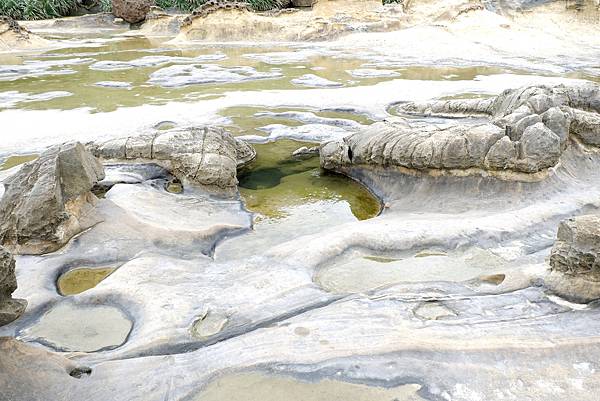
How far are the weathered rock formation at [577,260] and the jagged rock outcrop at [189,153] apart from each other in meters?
2.35

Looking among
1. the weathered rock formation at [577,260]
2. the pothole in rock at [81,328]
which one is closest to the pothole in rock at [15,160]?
the pothole in rock at [81,328]

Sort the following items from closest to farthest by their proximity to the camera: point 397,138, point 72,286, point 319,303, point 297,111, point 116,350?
point 116,350 < point 319,303 < point 72,286 < point 397,138 < point 297,111

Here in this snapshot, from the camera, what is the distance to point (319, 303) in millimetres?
2311

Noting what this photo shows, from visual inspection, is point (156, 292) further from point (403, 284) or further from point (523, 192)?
point (523, 192)

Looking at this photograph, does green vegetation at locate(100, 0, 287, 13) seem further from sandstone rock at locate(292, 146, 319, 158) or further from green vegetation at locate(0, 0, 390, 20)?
sandstone rock at locate(292, 146, 319, 158)

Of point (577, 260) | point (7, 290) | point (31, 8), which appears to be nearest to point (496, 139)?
point (577, 260)

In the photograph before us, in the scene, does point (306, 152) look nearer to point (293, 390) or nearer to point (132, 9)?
point (293, 390)

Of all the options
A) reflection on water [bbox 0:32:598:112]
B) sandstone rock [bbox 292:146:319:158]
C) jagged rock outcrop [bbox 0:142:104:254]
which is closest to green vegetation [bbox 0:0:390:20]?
reflection on water [bbox 0:32:598:112]

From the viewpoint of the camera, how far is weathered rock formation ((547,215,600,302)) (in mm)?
2160

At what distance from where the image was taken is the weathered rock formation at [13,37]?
1446 cm

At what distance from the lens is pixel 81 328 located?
7.52 feet

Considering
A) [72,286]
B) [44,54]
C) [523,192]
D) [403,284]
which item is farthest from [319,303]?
[44,54]

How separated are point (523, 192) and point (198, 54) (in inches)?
419

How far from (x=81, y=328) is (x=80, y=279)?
51cm
